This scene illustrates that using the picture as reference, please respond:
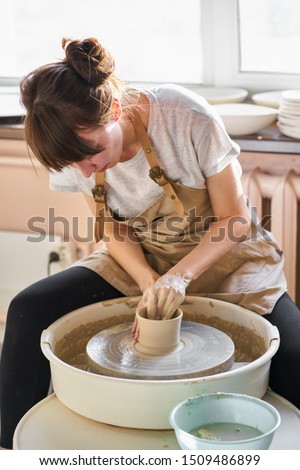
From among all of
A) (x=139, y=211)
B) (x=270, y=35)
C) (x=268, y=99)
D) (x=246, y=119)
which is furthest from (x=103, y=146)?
(x=270, y=35)

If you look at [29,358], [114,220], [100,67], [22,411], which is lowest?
[22,411]

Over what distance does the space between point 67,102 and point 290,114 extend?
1.01 metres

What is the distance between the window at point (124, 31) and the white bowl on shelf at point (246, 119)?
1.31ft

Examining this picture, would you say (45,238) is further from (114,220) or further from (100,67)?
(100,67)

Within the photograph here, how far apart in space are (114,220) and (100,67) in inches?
18.9

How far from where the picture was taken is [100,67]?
1.71 metres

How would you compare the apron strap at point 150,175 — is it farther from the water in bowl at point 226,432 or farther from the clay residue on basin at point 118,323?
the water in bowl at point 226,432

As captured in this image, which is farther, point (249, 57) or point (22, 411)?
point (249, 57)

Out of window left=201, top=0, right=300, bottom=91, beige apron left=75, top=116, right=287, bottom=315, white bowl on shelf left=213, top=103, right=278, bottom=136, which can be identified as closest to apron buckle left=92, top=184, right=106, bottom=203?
beige apron left=75, top=116, right=287, bottom=315

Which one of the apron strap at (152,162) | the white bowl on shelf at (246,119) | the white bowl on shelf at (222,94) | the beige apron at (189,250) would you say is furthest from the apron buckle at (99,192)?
the white bowl on shelf at (222,94)

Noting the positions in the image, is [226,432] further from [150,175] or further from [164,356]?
[150,175]

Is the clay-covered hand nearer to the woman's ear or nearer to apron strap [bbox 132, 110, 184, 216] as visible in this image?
apron strap [bbox 132, 110, 184, 216]

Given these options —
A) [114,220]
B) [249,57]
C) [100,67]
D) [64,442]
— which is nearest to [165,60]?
[249,57]

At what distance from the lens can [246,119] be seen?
2.49m
